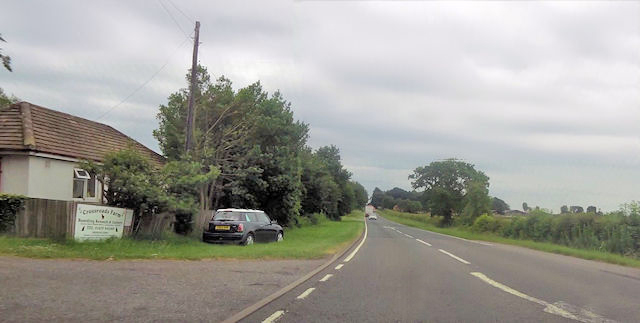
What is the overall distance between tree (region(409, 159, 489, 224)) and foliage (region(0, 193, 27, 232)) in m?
72.5

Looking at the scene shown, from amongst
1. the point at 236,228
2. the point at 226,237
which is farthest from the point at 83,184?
the point at 236,228

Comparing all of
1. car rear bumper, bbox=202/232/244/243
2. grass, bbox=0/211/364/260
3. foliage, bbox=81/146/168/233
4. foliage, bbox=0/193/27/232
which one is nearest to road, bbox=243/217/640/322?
grass, bbox=0/211/364/260

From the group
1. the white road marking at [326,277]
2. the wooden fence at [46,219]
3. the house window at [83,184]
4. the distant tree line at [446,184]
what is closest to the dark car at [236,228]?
the wooden fence at [46,219]

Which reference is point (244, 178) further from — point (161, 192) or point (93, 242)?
point (93, 242)

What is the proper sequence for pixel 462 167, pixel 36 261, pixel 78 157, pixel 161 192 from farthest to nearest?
pixel 462 167, pixel 78 157, pixel 161 192, pixel 36 261

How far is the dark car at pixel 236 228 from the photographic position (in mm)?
18938

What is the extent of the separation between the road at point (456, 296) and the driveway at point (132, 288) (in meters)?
0.79

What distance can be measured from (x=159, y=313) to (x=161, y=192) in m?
10.6

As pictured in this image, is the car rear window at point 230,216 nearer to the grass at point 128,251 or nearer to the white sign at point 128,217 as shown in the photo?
the grass at point 128,251

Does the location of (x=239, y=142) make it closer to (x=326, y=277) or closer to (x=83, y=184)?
(x=83, y=184)

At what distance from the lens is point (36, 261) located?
11773 mm

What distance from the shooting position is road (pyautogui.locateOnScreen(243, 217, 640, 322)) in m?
7.14

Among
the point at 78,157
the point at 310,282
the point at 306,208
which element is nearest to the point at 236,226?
the point at 78,157

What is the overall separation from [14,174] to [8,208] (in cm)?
410
